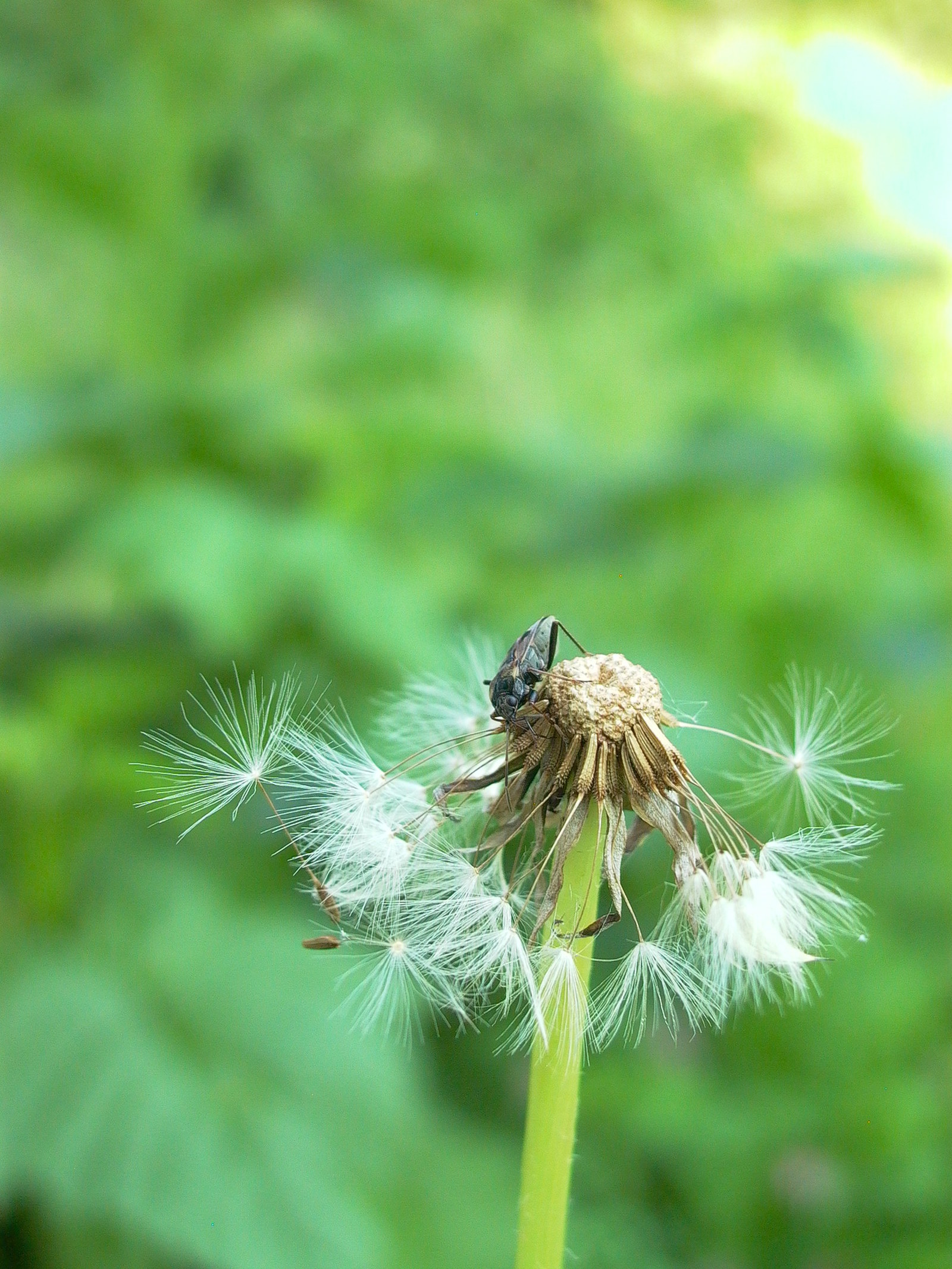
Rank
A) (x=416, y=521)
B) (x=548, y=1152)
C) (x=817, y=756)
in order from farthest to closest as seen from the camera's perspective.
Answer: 1. (x=416, y=521)
2. (x=817, y=756)
3. (x=548, y=1152)

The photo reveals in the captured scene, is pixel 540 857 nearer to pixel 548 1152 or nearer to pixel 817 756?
pixel 548 1152

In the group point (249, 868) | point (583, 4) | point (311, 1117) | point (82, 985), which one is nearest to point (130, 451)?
point (249, 868)

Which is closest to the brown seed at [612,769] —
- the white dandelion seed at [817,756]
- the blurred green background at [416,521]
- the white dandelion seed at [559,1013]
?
the white dandelion seed at [559,1013]

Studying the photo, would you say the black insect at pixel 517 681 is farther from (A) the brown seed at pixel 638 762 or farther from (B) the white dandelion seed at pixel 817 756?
(B) the white dandelion seed at pixel 817 756

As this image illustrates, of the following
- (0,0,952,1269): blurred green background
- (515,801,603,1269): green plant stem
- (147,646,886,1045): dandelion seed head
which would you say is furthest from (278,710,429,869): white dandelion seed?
(0,0,952,1269): blurred green background

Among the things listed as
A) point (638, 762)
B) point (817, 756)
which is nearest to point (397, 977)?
point (638, 762)

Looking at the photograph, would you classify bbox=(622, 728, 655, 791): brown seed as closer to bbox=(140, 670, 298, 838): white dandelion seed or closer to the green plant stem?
the green plant stem

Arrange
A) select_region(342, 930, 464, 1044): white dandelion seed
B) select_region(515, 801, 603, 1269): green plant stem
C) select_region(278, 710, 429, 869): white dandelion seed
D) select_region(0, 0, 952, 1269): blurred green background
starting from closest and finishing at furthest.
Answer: select_region(515, 801, 603, 1269): green plant stem
select_region(342, 930, 464, 1044): white dandelion seed
select_region(278, 710, 429, 869): white dandelion seed
select_region(0, 0, 952, 1269): blurred green background
